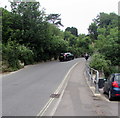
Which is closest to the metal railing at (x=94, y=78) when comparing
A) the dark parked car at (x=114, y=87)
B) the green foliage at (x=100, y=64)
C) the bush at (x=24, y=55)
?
the dark parked car at (x=114, y=87)

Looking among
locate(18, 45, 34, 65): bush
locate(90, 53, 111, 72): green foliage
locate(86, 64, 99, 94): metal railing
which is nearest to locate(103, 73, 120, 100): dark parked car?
locate(86, 64, 99, 94): metal railing

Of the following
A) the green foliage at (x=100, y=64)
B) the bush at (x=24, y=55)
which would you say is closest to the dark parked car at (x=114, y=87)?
the green foliage at (x=100, y=64)

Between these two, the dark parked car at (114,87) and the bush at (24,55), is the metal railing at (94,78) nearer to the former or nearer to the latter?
the dark parked car at (114,87)

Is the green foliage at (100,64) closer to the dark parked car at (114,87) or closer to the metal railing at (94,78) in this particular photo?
the metal railing at (94,78)

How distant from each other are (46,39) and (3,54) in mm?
14267

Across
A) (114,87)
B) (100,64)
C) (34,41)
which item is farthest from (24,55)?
(114,87)

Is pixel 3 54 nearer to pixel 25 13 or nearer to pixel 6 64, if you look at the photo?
pixel 6 64

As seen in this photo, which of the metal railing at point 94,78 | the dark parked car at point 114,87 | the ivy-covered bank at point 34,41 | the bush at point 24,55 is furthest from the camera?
the bush at point 24,55

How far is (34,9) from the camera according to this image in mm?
41406

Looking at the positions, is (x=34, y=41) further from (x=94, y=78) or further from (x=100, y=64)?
(x=94, y=78)

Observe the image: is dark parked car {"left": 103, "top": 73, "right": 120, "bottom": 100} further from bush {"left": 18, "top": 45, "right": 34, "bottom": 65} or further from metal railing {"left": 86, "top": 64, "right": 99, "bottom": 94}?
bush {"left": 18, "top": 45, "right": 34, "bottom": 65}

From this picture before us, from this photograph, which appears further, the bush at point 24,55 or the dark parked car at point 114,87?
the bush at point 24,55

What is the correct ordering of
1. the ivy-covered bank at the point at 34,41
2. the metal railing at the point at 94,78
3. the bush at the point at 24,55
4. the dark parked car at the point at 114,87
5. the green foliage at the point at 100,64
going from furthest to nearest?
the bush at the point at 24,55 → the ivy-covered bank at the point at 34,41 → the green foliage at the point at 100,64 → the metal railing at the point at 94,78 → the dark parked car at the point at 114,87

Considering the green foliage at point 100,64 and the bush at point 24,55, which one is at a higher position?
the bush at point 24,55
